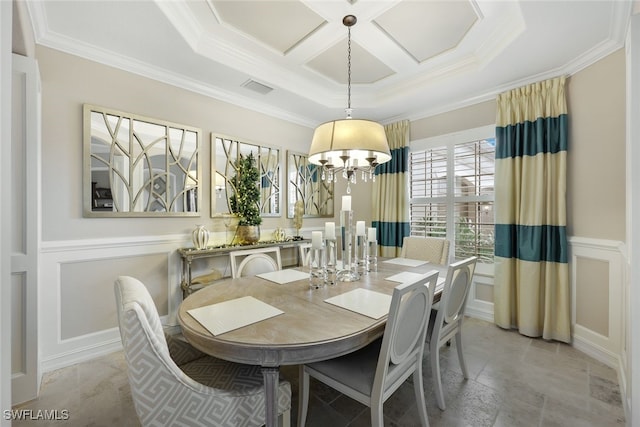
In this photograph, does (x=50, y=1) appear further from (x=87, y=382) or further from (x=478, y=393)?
(x=478, y=393)

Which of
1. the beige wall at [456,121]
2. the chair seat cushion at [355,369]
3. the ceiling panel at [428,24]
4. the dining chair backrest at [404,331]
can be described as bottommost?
the chair seat cushion at [355,369]

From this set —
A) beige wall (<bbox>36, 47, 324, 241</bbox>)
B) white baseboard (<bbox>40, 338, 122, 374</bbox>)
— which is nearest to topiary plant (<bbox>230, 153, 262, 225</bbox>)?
beige wall (<bbox>36, 47, 324, 241</bbox>)

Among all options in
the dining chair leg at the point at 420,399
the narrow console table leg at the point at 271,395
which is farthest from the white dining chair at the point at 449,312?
the narrow console table leg at the point at 271,395

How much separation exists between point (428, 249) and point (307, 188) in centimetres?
195

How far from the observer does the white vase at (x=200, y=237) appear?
9.03 ft

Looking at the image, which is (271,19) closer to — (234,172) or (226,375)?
(234,172)

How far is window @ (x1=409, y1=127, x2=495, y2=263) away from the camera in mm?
3229

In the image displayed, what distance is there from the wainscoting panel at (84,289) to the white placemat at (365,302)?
6.47ft

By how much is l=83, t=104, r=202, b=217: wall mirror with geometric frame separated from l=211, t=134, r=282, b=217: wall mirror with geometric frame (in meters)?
0.20

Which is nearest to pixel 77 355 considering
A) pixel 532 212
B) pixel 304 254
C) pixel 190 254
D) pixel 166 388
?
pixel 190 254

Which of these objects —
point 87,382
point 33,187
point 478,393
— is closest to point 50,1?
point 33,187

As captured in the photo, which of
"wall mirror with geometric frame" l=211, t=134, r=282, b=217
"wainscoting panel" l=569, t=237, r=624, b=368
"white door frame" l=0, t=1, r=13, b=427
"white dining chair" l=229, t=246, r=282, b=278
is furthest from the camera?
"wall mirror with geometric frame" l=211, t=134, r=282, b=217

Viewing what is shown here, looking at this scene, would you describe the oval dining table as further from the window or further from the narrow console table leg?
the window

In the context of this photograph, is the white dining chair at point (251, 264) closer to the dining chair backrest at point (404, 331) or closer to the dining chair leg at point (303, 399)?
the dining chair leg at point (303, 399)
